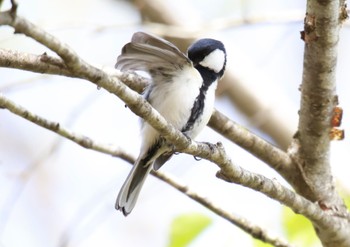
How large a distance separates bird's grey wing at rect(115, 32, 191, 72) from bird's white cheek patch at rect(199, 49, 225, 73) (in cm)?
18

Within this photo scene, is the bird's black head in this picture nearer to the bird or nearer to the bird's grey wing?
the bird

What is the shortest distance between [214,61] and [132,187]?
0.46m

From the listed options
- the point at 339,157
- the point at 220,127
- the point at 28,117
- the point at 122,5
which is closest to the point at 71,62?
the point at 28,117

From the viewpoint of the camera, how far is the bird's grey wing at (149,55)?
4.96 feet

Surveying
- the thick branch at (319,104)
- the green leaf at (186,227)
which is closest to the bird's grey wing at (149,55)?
the thick branch at (319,104)

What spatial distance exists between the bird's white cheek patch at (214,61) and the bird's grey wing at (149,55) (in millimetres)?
177

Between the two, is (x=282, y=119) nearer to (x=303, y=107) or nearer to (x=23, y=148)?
(x=303, y=107)

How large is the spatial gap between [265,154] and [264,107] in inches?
29.9

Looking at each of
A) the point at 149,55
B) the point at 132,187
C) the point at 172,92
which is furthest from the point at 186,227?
the point at 149,55

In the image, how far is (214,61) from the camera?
6.59ft

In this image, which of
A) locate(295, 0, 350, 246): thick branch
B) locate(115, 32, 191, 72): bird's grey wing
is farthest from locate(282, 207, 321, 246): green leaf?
locate(115, 32, 191, 72): bird's grey wing

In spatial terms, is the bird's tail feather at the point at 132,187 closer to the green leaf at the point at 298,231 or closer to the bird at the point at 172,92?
the bird at the point at 172,92

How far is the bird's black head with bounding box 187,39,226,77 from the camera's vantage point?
1996 mm

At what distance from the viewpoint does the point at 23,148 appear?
4855 mm
